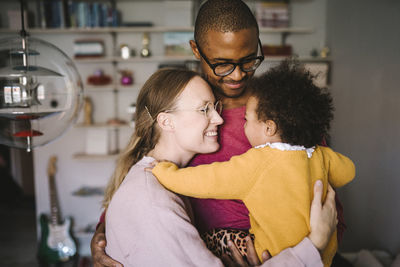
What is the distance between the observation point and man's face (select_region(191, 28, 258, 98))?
135 cm

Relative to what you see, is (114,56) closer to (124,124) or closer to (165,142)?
(124,124)

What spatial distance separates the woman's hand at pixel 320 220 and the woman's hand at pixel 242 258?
19cm

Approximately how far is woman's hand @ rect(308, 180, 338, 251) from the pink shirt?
30 cm

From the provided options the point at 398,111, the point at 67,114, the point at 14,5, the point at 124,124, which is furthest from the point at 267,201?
the point at 14,5

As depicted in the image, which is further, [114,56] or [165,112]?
[114,56]

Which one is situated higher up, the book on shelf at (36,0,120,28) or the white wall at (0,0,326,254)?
the book on shelf at (36,0,120,28)

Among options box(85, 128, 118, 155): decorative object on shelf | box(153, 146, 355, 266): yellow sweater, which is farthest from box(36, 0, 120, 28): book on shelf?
box(153, 146, 355, 266): yellow sweater

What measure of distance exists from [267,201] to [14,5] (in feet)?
15.0

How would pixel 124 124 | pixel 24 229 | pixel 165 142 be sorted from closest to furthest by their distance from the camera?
pixel 165 142 < pixel 124 124 < pixel 24 229

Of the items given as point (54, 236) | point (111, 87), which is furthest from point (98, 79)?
point (54, 236)

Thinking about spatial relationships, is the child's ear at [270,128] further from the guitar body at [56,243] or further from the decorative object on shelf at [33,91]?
the guitar body at [56,243]

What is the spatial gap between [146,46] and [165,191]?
3042 mm

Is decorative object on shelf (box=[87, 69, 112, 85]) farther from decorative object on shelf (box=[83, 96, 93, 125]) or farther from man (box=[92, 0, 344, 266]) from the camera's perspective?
man (box=[92, 0, 344, 266])

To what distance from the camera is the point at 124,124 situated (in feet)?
12.7
